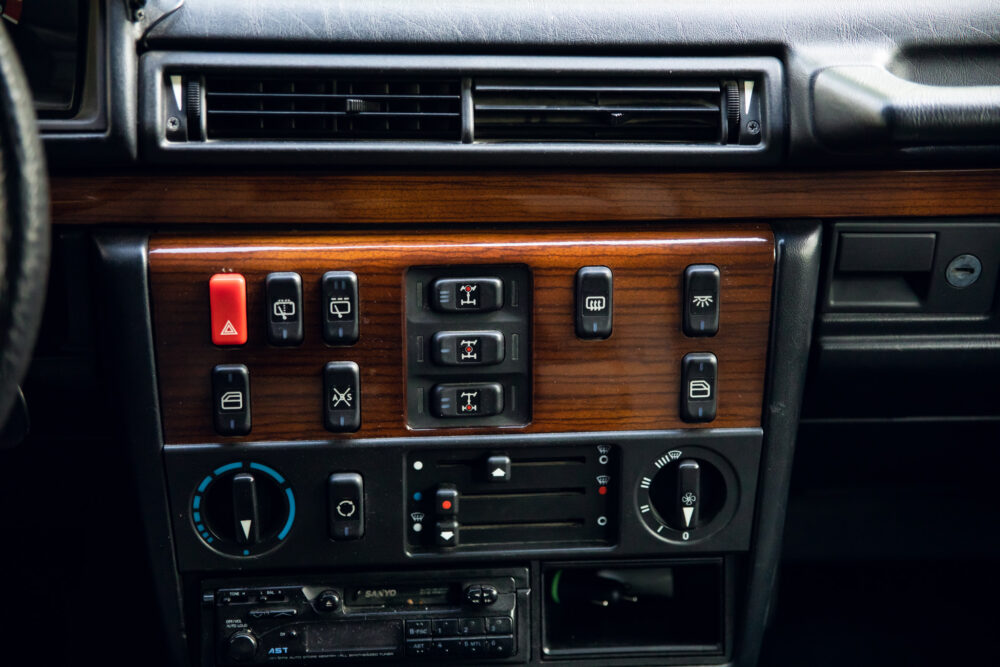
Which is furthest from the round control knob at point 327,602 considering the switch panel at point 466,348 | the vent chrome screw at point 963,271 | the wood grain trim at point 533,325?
the vent chrome screw at point 963,271

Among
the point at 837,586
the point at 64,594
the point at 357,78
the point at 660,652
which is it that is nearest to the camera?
the point at 357,78

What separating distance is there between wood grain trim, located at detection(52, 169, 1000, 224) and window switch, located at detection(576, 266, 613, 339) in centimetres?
6

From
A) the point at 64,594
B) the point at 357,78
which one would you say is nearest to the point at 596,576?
the point at 357,78

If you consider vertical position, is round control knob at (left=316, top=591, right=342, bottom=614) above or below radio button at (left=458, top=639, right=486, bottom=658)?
above

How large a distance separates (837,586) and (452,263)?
1048 mm

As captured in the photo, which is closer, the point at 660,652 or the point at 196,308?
the point at 196,308

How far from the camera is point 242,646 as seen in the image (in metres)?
1.18

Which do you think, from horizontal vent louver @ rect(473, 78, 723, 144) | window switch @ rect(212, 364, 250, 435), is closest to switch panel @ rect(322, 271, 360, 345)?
window switch @ rect(212, 364, 250, 435)

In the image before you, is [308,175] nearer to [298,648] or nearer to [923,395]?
[298,648]

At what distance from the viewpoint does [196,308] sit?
1.09 meters

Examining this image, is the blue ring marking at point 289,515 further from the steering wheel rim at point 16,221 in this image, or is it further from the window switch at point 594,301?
the steering wheel rim at point 16,221

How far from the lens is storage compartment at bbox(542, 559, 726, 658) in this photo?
1271 mm

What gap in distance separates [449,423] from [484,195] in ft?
0.89

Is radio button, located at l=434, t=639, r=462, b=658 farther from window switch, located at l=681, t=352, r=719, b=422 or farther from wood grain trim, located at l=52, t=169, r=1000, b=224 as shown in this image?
wood grain trim, located at l=52, t=169, r=1000, b=224
